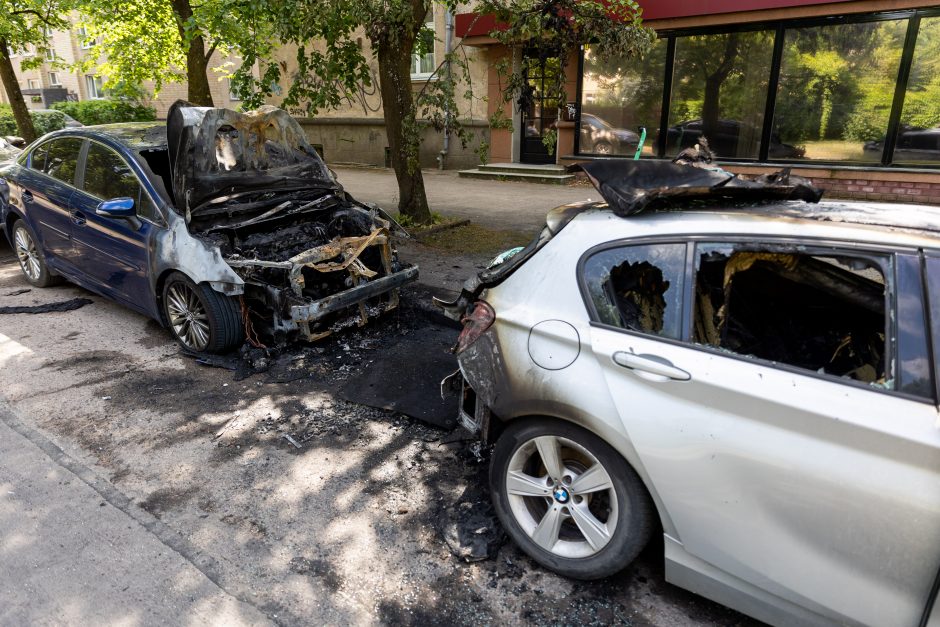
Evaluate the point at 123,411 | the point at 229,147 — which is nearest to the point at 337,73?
the point at 229,147

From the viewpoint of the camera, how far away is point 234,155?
5371mm

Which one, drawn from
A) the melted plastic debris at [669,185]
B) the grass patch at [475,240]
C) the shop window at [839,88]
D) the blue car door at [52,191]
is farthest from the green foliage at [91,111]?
the melted plastic debris at [669,185]

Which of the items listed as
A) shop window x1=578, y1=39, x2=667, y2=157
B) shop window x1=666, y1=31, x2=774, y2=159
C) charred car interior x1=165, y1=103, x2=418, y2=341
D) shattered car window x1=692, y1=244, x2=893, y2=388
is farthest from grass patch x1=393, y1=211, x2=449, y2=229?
shattered car window x1=692, y1=244, x2=893, y2=388

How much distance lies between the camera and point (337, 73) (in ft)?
24.8

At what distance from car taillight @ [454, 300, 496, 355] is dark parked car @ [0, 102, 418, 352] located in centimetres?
206

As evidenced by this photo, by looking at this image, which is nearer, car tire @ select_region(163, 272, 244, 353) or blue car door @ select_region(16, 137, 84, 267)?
car tire @ select_region(163, 272, 244, 353)

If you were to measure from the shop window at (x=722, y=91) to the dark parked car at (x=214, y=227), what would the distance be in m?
8.53

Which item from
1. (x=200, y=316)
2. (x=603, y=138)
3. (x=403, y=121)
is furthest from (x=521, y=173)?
(x=200, y=316)

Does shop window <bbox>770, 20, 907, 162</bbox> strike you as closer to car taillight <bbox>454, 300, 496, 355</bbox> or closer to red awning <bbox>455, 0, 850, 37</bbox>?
red awning <bbox>455, 0, 850, 37</bbox>

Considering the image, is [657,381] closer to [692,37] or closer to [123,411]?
[123,411]

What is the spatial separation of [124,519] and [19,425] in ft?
5.08

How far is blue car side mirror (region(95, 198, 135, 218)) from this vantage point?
4895 millimetres

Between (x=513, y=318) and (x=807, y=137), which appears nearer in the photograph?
(x=513, y=318)

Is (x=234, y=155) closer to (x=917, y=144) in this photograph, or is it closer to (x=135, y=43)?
(x=135, y=43)
